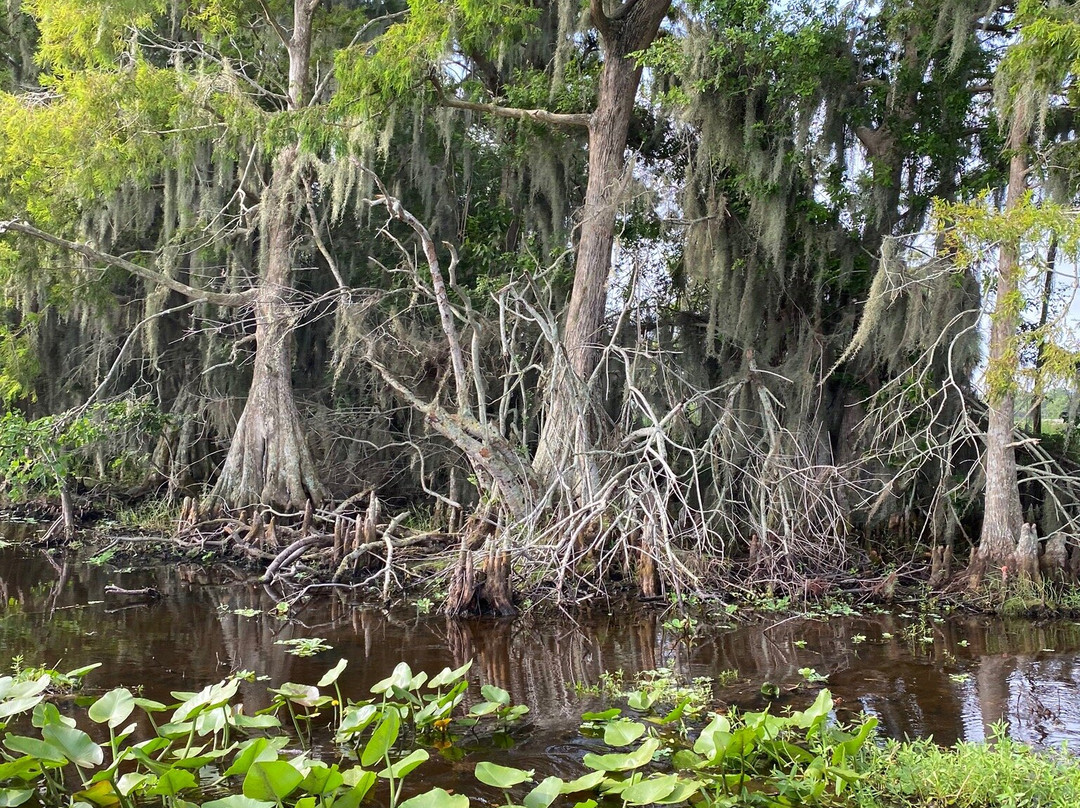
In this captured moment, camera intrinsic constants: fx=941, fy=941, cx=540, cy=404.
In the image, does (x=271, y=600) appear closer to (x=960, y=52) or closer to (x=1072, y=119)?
(x=960, y=52)

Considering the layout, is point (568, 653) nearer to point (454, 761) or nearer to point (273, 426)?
point (454, 761)

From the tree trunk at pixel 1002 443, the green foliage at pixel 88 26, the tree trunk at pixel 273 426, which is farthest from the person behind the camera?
the tree trunk at pixel 273 426

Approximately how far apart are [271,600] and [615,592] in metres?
2.52

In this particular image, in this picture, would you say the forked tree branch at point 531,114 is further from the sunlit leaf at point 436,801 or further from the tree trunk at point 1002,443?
the sunlit leaf at point 436,801

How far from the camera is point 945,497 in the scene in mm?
7969

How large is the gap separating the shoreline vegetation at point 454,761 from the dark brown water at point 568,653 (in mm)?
360

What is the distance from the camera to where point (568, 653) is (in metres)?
5.52

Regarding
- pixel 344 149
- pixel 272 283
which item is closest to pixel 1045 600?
pixel 344 149

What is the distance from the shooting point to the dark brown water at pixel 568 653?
4.42 metres

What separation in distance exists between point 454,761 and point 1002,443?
504 cm

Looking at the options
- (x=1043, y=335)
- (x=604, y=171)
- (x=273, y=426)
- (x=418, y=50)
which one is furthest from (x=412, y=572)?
(x=1043, y=335)

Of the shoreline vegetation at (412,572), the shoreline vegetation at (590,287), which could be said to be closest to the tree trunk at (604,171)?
the shoreline vegetation at (590,287)

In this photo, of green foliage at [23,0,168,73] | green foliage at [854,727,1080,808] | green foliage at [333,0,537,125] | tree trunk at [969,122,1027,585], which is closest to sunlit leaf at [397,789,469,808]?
green foliage at [854,727,1080,808]

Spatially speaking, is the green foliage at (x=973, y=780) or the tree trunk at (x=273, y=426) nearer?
the green foliage at (x=973, y=780)
